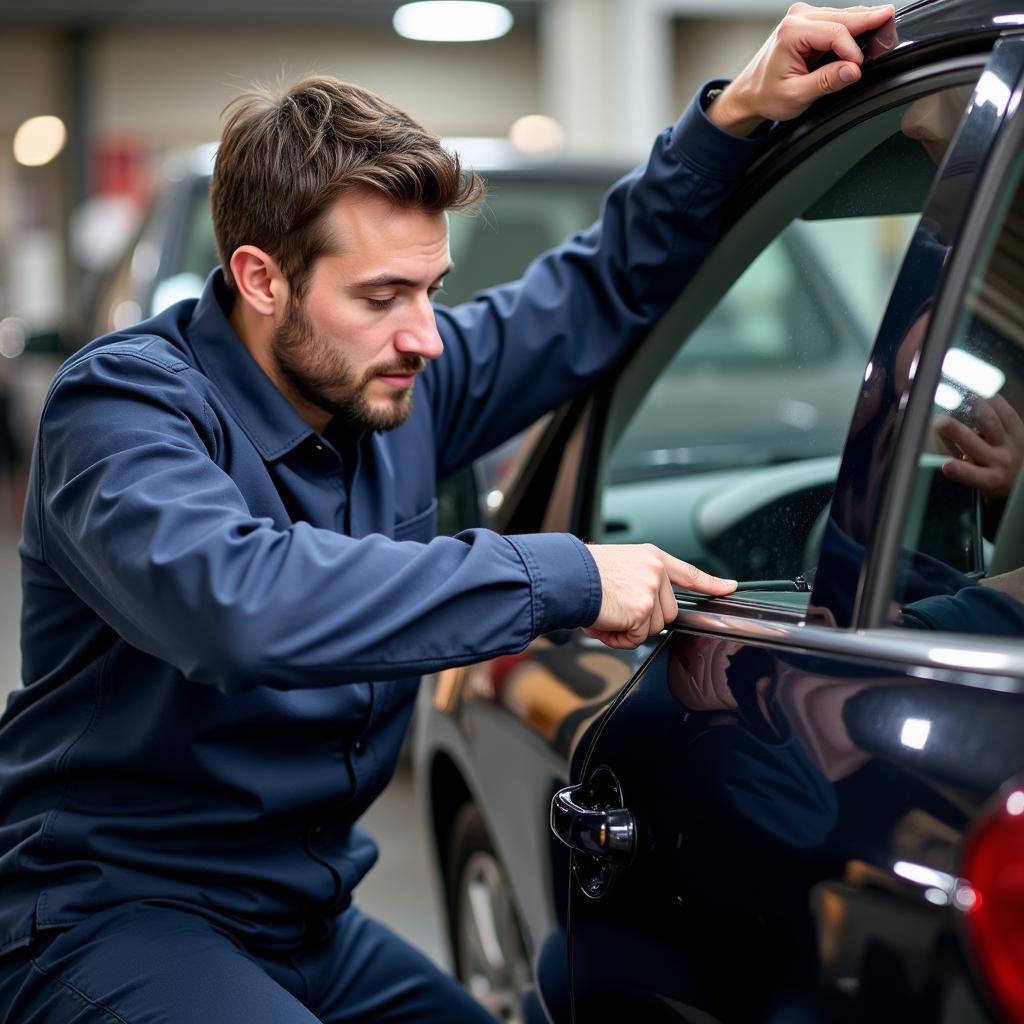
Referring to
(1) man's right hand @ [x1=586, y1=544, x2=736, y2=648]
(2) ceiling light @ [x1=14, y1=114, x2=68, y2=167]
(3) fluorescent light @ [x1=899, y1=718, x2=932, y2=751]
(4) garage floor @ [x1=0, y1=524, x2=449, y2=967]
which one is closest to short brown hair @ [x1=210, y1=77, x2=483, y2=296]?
(1) man's right hand @ [x1=586, y1=544, x2=736, y2=648]

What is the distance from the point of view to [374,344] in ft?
5.67

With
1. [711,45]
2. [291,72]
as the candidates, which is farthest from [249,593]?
[291,72]

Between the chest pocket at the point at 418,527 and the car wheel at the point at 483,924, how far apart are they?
0.47m

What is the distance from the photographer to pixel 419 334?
1.74 m

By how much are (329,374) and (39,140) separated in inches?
517

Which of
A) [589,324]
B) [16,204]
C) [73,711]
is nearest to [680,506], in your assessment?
[589,324]

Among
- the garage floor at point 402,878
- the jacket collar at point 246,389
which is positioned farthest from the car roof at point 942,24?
the garage floor at point 402,878

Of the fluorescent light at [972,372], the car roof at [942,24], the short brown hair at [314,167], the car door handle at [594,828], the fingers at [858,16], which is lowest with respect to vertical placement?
the car door handle at [594,828]

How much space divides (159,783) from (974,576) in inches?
35.3

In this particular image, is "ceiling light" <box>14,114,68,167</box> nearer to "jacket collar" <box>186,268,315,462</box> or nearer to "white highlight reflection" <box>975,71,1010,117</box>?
"jacket collar" <box>186,268,315,462</box>

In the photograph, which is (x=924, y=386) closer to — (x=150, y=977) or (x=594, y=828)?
(x=594, y=828)

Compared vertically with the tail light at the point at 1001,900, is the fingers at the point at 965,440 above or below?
above

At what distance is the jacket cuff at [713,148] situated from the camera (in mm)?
1779

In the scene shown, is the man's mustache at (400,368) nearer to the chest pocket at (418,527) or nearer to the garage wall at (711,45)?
the chest pocket at (418,527)
